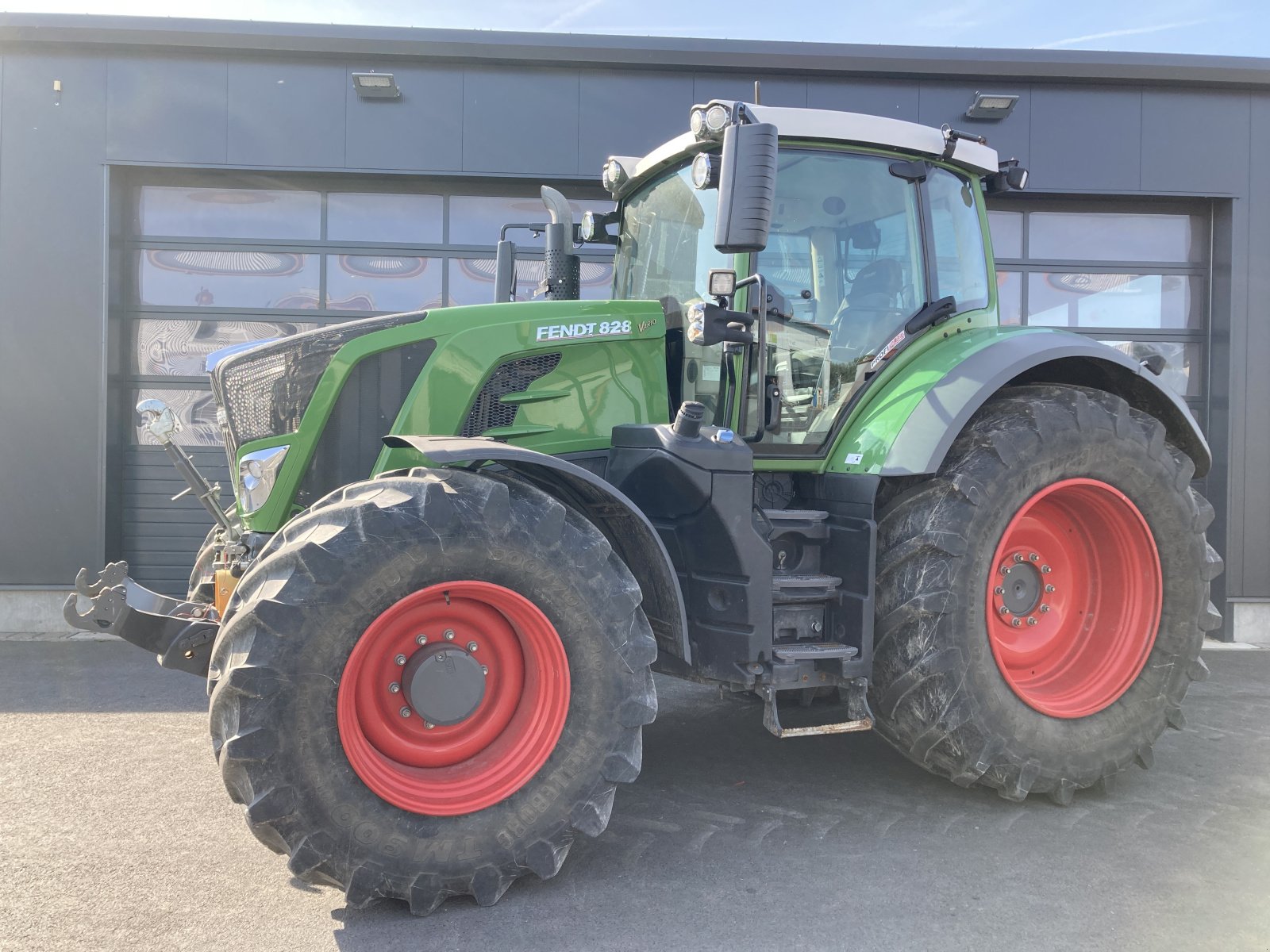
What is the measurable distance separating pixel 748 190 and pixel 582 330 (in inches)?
34.1

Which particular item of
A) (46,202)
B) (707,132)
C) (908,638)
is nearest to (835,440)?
(908,638)

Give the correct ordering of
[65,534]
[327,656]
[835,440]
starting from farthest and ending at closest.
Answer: [65,534] < [835,440] < [327,656]

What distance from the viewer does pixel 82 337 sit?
23.7ft

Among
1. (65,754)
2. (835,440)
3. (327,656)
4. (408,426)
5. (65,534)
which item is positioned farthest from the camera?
Result: (65,534)

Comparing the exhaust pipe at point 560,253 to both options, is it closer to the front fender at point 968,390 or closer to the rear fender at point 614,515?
the rear fender at point 614,515

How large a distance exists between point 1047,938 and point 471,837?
5.41 ft

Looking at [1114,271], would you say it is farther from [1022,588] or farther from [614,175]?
[614,175]

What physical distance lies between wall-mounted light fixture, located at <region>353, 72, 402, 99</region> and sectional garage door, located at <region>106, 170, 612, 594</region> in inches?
26.0

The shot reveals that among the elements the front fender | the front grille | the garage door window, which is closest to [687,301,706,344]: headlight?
the front fender

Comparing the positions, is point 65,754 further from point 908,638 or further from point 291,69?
point 291,69

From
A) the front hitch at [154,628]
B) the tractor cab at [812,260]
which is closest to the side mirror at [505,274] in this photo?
the tractor cab at [812,260]

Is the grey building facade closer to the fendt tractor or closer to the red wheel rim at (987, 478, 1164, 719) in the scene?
the fendt tractor

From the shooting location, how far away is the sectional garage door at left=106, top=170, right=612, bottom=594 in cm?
755

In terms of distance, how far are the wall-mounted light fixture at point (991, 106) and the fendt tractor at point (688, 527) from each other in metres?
3.66
